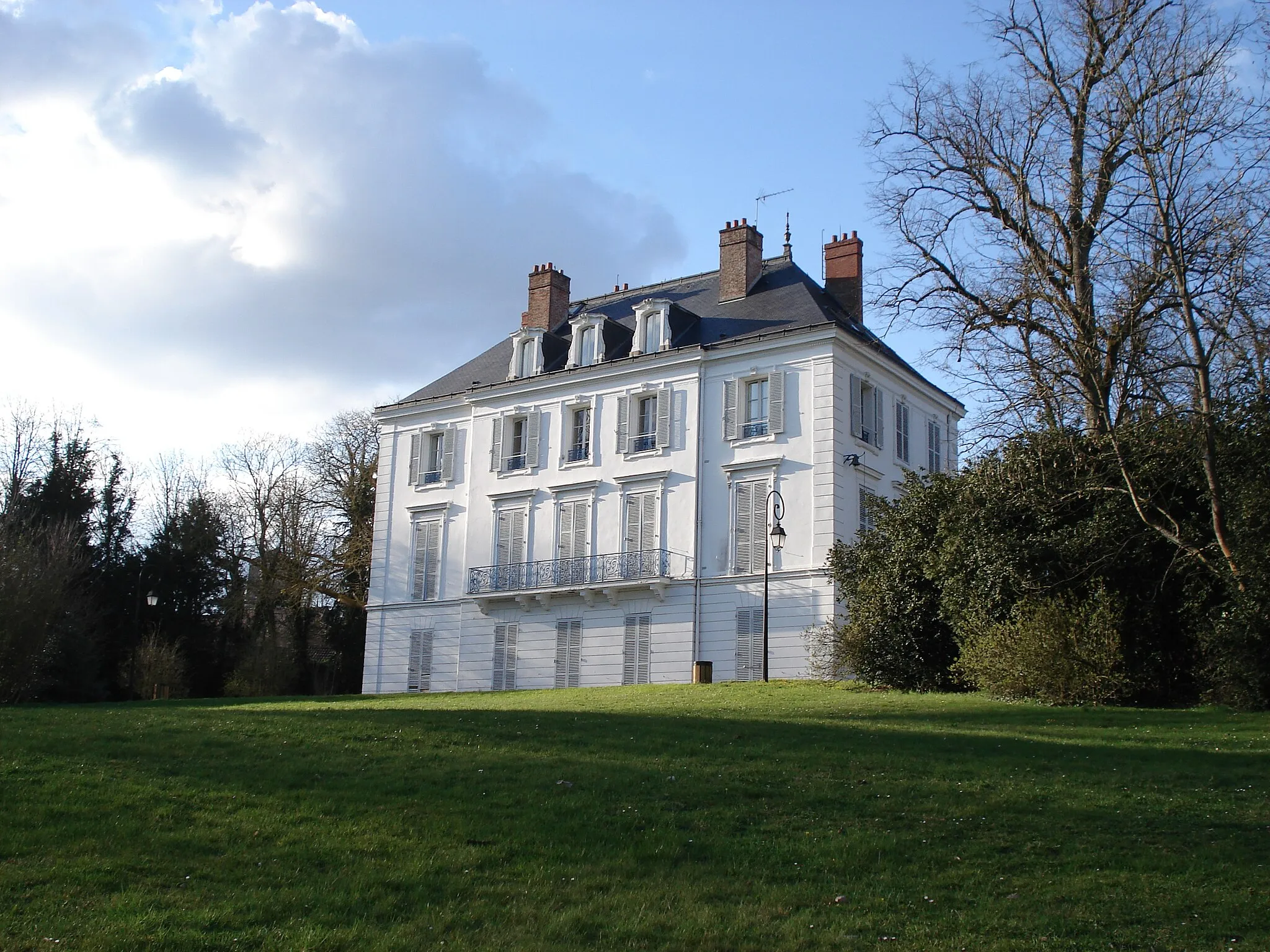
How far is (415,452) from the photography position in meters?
39.0

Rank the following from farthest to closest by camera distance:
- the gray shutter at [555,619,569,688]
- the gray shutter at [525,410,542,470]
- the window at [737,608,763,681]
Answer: the gray shutter at [525,410,542,470]
the gray shutter at [555,619,569,688]
the window at [737,608,763,681]

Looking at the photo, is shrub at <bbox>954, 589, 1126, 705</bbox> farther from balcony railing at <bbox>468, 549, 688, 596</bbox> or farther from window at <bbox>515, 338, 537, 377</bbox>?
window at <bbox>515, 338, 537, 377</bbox>

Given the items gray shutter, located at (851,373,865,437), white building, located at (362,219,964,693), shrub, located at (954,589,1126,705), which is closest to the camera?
shrub, located at (954,589,1126,705)

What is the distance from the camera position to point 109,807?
1017 centimetres

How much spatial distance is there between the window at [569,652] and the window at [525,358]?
307 inches

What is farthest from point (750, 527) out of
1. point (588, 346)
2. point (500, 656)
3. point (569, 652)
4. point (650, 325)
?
point (500, 656)

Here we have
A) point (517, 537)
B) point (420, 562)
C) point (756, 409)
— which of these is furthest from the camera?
point (420, 562)

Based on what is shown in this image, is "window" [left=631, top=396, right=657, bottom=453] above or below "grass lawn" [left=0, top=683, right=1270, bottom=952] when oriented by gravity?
above

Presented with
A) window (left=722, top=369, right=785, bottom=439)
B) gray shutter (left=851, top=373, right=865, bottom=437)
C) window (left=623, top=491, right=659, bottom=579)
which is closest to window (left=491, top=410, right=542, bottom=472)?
window (left=623, top=491, right=659, bottom=579)

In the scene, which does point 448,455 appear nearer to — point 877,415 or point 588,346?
point 588,346

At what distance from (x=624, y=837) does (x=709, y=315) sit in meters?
26.7

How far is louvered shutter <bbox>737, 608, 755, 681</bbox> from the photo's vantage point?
30.9 metres

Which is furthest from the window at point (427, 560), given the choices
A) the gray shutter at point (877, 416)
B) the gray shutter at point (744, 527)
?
the gray shutter at point (877, 416)

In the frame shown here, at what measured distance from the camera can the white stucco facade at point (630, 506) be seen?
3144 centimetres
